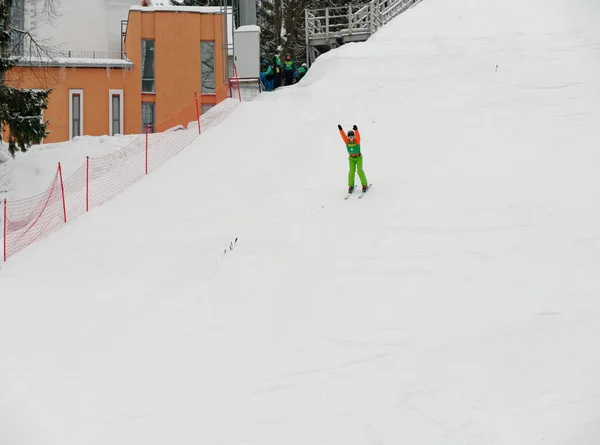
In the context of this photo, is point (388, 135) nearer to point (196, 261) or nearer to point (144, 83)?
point (196, 261)

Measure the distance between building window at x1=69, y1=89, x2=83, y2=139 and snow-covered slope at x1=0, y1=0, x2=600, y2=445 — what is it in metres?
8.61

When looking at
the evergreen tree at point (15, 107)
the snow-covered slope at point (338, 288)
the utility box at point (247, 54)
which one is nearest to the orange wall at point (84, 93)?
the utility box at point (247, 54)

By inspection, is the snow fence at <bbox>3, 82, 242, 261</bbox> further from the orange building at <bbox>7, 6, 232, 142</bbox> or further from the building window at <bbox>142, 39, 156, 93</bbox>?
the building window at <bbox>142, 39, 156, 93</bbox>

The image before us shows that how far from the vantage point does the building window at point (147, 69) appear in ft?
97.1

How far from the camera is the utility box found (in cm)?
2569

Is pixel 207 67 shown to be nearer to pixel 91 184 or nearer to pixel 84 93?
pixel 84 93

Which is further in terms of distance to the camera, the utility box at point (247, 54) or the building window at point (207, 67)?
the building window at point (207, 67)

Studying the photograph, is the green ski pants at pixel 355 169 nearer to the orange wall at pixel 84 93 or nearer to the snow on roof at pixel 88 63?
the orange wall at pixel 84 93

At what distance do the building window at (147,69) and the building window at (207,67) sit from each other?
1.62 meters

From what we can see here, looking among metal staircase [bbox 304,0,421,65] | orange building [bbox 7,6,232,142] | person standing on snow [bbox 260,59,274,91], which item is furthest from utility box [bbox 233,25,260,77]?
metal staircase [bbox 304,0,421,65]

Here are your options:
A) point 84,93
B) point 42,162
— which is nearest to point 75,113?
point 84,93

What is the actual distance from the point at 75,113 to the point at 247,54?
22.3ft

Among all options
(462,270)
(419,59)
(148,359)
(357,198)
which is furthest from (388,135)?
(148,359)

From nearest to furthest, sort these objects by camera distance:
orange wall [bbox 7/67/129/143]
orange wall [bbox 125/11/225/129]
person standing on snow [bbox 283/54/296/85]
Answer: person standing on snow [bbox 283/54/296/85] → orange wall [bbox 7/67/129/143] → orange wall [bbox 125/11/225/129]
